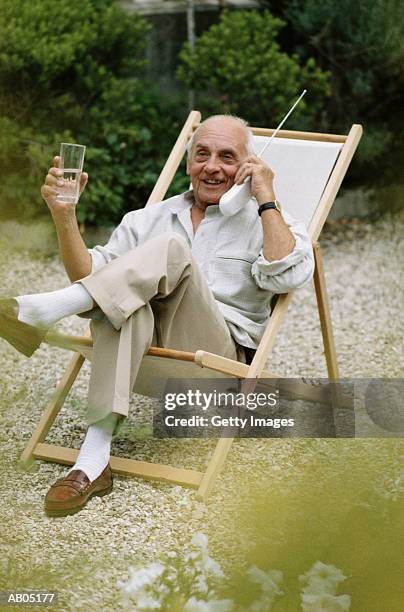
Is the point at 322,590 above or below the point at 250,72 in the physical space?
→ below

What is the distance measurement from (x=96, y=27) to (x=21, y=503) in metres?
4.41

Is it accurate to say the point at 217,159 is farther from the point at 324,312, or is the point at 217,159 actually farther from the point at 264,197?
the point at 324,312

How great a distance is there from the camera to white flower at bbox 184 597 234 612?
90cm

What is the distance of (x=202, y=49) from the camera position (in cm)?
701

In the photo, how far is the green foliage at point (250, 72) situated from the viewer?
684 cm

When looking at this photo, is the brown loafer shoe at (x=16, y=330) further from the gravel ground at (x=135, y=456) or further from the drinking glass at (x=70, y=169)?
the drinking glass at (x=70, y=169)

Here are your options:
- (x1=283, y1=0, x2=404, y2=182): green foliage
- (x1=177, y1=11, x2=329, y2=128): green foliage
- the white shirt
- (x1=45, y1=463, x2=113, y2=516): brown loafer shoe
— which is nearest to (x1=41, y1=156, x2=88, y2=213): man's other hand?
the white shirt

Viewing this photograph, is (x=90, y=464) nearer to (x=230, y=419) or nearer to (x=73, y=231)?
(x=230, y=419)

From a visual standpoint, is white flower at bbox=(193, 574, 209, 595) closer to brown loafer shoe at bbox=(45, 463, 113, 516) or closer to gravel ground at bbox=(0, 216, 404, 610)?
gravel ground at bbox=(0, 216, 404, 610)

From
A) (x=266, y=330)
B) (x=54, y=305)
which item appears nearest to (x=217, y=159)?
(x=266, y=330)

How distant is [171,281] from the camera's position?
304 centimetres

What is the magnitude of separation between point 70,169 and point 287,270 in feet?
2.87

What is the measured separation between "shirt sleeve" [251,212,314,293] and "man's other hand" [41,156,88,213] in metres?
0.68

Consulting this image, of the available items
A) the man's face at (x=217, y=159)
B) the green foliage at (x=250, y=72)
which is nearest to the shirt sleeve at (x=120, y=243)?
the man's face at (x=217, y=159)
